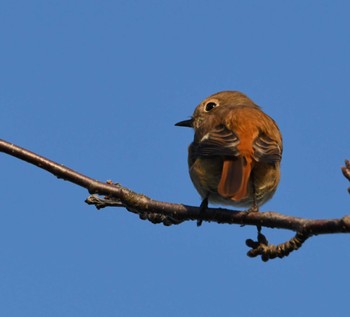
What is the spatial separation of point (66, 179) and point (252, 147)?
6.07 ft

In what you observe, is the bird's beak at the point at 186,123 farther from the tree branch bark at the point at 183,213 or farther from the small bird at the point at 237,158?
the tree branch bark at the point at 183,213

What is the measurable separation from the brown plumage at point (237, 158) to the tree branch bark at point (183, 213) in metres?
0.29

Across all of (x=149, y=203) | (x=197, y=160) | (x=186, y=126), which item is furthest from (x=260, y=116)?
(x=149, y=203)

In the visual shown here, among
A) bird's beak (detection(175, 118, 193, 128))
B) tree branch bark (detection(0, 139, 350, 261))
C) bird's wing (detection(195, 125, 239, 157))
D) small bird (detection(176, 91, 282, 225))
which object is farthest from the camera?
bird's beak (detection(175, 118, 193, 128))

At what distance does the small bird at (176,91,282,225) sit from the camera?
520 cm

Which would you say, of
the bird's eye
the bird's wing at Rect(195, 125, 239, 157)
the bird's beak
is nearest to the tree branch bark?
the bird's wing at Rect(195, 125, 239, 157)

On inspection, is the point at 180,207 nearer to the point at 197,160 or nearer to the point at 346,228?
the point at 197,160

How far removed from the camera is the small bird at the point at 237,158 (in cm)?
520

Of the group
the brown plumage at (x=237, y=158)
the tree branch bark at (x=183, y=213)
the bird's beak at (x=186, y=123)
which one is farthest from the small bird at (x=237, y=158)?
the bird's beak at (x=186, y=123)

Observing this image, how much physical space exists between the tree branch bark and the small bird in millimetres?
207

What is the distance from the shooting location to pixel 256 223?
447 centimetres

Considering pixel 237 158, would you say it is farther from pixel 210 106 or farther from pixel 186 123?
pixel 210 106

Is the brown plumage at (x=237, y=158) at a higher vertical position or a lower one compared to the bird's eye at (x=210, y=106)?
lower

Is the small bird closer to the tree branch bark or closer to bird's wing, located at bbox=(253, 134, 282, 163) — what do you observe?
bird's wing, located at bbox=(253, 134, 282, 163)
